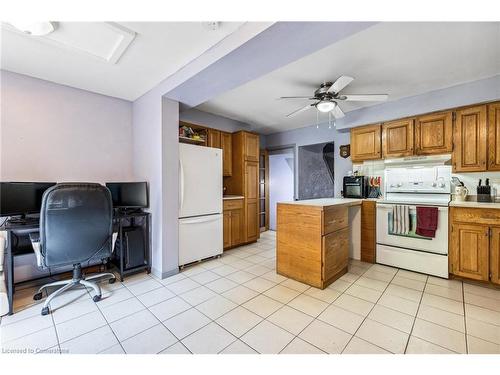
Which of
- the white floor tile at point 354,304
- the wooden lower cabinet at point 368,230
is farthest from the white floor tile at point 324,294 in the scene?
the wooden lower cabinet at point 368,230

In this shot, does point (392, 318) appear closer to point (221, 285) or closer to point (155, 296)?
point (221, 285)

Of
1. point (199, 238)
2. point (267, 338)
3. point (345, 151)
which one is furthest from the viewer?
point (345, 151)

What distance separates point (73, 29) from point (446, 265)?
4.31 m

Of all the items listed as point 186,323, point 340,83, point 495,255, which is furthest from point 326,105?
point 186,323

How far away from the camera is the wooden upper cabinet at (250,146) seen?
4.01 m

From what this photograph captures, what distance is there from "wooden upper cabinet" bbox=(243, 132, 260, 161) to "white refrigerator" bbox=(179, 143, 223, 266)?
796mm

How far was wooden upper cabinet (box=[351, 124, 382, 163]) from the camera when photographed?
3.33 metres

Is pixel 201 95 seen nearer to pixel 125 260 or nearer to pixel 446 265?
pixel 125 260

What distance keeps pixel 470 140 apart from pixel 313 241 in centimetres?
232

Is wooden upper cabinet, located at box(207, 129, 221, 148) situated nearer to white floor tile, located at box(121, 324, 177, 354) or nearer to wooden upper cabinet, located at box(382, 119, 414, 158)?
wooden upper cabinet, located at box(382, 119, 414, 158)

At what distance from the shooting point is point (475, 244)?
238cm

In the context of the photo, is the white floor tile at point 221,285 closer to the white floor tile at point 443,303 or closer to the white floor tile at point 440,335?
the white floor tile at point 440,335

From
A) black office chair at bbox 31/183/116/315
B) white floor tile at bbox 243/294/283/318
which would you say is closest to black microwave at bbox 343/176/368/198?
white floor tile at bbox 243/294/283/318

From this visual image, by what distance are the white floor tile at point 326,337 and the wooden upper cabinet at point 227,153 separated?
2.91 m
